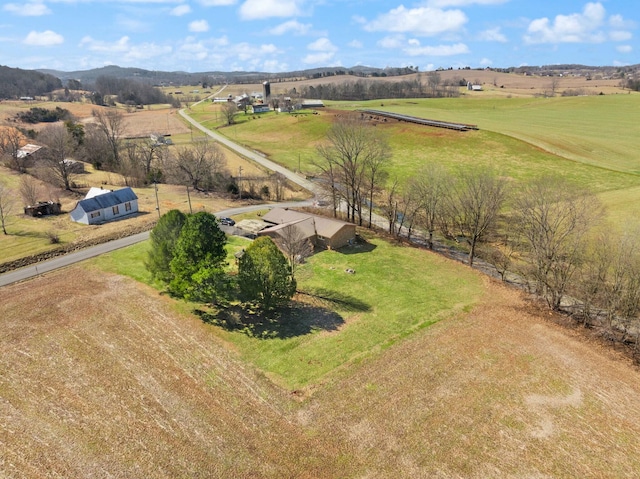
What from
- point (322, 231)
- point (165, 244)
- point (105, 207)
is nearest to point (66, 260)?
point (105, 207)

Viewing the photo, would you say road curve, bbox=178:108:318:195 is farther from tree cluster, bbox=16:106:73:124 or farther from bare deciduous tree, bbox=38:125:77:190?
tree cluster, bbox=16:106:73:124

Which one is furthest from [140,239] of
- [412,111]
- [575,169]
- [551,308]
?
[412,111]

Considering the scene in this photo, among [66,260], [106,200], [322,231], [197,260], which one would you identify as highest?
[106,200]

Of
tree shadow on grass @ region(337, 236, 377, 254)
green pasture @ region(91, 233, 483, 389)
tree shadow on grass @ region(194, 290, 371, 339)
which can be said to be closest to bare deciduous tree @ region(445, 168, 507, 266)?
green pasture @ region(91, 233, 483, 389)

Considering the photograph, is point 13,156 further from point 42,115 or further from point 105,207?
point 42,115

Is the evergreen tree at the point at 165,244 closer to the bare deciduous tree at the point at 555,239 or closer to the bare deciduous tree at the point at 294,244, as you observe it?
the bare deciduous tree at the point at 294,244

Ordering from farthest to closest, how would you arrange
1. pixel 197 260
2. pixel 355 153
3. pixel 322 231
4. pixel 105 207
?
1. pixel 355 153
2. pixel 105 207
3. pixel 322 231
4. pixel 197 260
